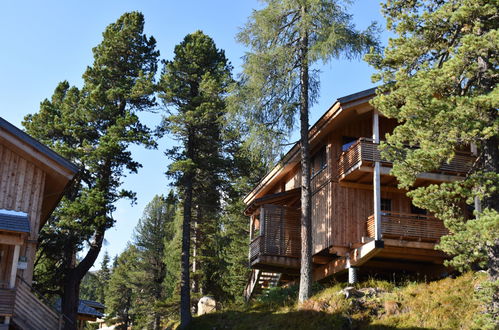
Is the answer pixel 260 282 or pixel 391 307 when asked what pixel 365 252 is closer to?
pixel 391 307

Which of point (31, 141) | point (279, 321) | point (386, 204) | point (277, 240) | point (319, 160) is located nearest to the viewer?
point (31, 141)

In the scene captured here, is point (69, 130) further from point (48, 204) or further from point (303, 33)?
point (303, 33)

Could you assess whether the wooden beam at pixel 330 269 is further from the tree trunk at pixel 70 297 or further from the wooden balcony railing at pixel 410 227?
the tree trunk at pixel 70 297

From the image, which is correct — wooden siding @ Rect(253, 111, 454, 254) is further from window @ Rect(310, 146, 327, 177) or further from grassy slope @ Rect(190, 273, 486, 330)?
grassy slope @ Rect(190, 273, 486, 330)

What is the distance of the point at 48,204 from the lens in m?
22.8

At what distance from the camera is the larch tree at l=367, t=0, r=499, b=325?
13.2 m

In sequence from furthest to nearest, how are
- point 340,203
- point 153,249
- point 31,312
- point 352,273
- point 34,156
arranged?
1. point 153,249
2. point 340,203
3. point 352,273
4. point 34,156
5. point 31,312

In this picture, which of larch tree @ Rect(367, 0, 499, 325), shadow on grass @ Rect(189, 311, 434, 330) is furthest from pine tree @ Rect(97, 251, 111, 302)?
larch tree @ Rect(367, 0, 499, 325)

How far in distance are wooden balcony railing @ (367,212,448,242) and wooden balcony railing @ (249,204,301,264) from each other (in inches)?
169

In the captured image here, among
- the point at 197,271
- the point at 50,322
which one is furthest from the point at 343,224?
the point at 197,271

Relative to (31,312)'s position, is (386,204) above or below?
above

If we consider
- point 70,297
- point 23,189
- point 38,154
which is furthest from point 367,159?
point 70,297

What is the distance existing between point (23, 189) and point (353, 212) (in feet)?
39.3

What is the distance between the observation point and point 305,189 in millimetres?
21766
